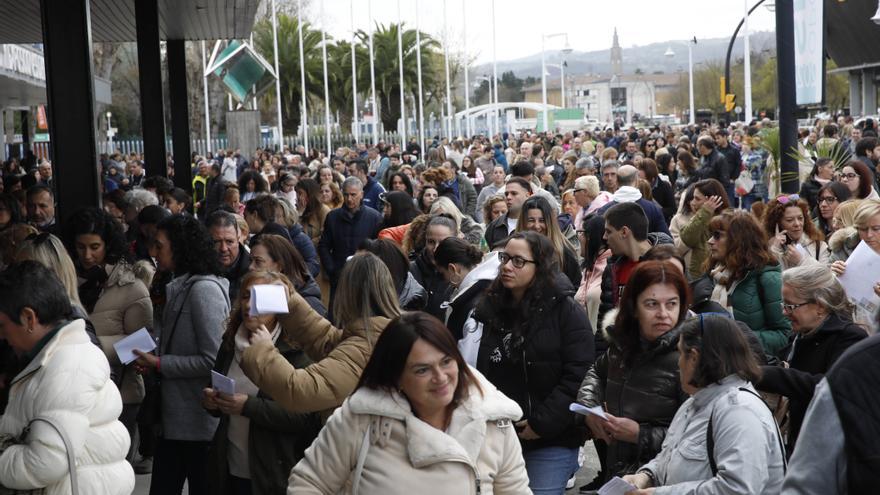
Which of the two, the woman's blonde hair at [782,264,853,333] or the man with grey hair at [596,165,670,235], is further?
the man with grey hair at [596,165,670,235]

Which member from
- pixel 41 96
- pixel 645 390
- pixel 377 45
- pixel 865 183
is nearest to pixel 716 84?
pixel 377 45

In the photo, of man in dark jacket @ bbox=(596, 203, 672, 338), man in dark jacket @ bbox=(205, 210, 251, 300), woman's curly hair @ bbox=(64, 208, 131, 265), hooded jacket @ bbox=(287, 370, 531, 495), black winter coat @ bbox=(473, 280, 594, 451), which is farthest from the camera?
man in dark jacket @ bbox=(205, 210, 251, 300)

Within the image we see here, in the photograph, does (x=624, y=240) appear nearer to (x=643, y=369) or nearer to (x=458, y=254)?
(x=458, y=254)

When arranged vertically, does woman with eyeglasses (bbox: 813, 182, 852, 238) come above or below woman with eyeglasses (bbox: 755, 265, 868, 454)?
above

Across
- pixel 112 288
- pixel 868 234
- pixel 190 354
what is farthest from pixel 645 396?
pixel 112 288

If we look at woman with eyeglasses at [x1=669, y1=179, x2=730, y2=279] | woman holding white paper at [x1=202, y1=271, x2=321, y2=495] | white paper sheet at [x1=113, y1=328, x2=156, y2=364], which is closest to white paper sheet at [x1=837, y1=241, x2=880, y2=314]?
woman with eyeglasses at [x1=669, y1=179, x2=730, y2=279]

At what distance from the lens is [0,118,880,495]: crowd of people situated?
13.0 feet

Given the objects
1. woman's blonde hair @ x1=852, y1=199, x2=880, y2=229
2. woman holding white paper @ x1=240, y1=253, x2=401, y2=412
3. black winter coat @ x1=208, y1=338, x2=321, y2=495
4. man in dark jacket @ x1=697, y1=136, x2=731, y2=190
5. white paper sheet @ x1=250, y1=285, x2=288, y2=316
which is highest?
man in dark jacket @ x1=697, y1=136, x2=731, y2=190

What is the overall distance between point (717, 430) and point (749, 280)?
3.03 meters

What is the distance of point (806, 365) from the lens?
18.2 feet

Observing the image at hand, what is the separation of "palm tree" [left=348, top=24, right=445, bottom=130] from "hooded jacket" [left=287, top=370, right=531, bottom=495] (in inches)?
2512

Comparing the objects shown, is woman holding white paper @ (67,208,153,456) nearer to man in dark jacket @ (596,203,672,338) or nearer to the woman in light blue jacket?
man in dark jacket @ (596,203,672,338)

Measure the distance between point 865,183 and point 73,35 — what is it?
7683 mm

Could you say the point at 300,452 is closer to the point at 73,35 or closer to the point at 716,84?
the point at 73,35
